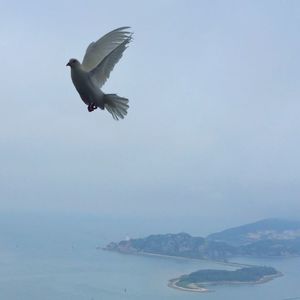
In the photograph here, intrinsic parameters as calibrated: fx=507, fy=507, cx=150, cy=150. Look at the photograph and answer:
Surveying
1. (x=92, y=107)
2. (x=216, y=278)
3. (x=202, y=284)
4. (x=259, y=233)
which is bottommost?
(x=92, y=107)

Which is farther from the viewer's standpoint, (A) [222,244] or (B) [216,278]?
(A) [222,244]

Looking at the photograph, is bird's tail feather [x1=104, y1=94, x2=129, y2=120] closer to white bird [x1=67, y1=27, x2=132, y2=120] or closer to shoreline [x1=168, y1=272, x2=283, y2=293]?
white bird [x1=67, y1=27, x2=132, y2=120]

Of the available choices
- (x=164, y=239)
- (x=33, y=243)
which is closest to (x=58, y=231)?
(x=33, y=243)

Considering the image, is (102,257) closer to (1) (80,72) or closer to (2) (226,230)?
(2) (226,230)

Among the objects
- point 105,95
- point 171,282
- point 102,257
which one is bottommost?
point 105,95

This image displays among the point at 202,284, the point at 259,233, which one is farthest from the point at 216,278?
the point at 259,233

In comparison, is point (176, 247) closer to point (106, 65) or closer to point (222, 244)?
point (222, 244)

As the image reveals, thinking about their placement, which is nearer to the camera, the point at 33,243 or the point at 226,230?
the point at 33,243
